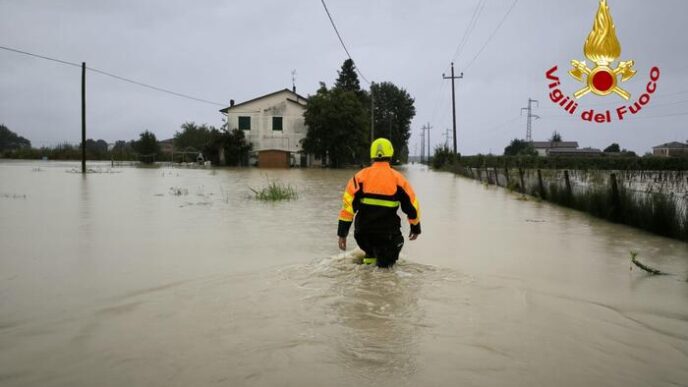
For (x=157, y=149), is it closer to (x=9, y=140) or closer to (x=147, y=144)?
(x=147, y=144)

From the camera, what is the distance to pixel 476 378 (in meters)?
3.70

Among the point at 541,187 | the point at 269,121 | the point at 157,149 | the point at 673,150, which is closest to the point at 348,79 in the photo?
the point at 269,121

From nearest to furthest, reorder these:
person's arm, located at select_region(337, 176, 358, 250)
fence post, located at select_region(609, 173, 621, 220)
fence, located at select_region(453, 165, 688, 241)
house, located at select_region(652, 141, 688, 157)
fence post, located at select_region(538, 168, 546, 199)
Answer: person's arm, located at select_region(337, 176, 358, 250) < fence, located at select_region(453, 165, 688, 241) < fence post, located at select_region(609, 173, 621, 220) < fence post, located at select_region(538, 168, 546, 199) < house, located at select_region(652, 141, 688, 157)

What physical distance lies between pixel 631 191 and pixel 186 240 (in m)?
9.79

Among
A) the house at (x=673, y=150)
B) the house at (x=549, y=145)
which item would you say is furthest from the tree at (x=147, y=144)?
the house at (x=549, y=145)

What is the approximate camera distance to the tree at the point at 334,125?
51562 millimetres

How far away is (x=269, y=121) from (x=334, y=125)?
7.27 metres

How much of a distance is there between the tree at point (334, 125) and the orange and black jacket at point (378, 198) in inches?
1778

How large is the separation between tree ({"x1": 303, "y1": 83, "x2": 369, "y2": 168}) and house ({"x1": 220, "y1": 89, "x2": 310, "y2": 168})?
2285 mm

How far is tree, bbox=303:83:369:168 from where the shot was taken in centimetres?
5156

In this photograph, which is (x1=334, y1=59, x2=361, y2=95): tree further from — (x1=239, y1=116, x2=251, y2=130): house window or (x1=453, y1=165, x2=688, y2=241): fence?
(x1=453, y1=165, x2=688, y2=241): fence

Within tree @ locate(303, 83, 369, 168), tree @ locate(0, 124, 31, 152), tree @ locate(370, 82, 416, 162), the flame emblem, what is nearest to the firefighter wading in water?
the flame emblem

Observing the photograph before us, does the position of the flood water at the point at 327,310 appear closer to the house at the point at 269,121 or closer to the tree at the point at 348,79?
the house at the point at 269,121

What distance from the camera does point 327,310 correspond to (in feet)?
17.3
